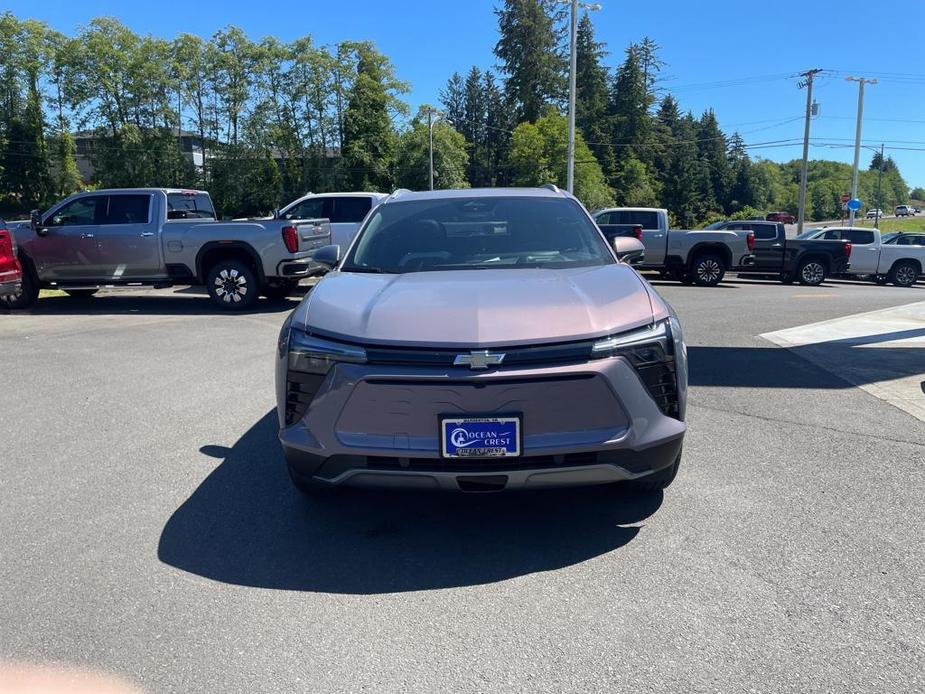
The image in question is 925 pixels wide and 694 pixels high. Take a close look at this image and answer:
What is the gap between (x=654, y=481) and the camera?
3508 mm

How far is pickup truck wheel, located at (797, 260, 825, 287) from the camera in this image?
68.0 feet

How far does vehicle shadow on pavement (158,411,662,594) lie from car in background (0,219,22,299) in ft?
26.0

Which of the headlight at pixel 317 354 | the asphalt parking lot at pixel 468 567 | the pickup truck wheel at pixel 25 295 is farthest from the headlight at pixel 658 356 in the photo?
the pickup truck wheel at pixel 25 295

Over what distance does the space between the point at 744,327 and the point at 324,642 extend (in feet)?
29.7

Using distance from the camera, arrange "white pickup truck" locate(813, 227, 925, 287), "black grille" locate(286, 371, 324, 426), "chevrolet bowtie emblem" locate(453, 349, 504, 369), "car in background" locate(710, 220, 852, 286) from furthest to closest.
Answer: "white pickup truck" locate(813, 227, 925, 287) → "car in background" locate(710, 220, 852, 286) → "black grille" locate(286, 371, 324, 426) → "chevrolet bowtie emblem" locate(453, 349, 504, 369)

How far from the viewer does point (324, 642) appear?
8.85 feet

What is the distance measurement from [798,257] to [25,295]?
19.4m

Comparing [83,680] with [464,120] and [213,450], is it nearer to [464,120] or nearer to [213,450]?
[213,450]

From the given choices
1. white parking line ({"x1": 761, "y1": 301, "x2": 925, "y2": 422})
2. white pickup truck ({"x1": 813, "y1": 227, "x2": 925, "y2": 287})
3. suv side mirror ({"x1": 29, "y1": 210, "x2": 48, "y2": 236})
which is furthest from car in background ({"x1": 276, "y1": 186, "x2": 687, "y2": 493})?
white pickup truck ({"x1": 813, "y1": 227, "x2": 925, "y2": 287})

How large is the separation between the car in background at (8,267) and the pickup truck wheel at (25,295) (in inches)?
80.9

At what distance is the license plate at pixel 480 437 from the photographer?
9.93 feet

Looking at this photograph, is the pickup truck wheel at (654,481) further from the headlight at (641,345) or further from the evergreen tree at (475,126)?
the evergreen tree at (475,126)

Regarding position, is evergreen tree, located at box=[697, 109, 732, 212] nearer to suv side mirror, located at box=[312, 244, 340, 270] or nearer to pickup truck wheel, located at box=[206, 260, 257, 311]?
pickup truck wheel, located at box=[206, 260, 257, 311]

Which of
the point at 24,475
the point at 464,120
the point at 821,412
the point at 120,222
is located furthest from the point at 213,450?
the point at 464,120
